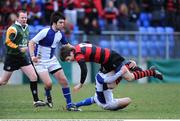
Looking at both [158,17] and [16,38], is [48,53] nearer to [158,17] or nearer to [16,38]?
[16,38]

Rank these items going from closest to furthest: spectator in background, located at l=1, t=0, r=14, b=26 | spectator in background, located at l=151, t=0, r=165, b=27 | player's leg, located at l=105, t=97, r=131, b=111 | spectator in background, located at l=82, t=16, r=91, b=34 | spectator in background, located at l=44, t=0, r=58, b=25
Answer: player's leg, located at l=105, t=97, r=131, b=111 < spectator in background, located at l=1, t=0, r=14, b=26 < spectator in background, located at l=82, t=16, r=91, b=34 < spectator in background, located at l=44, t=0, r=58, b=25 < spectator in background, located at l=151, t=0, r=165, b=27

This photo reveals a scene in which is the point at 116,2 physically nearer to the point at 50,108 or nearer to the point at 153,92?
the point at 153,92

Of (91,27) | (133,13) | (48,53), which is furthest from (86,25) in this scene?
(48,53)

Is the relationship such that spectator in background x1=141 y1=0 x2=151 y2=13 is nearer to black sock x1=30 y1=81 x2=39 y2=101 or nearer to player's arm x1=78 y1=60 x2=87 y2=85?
black sock x1=30 y1=81 x2=39 y2=101

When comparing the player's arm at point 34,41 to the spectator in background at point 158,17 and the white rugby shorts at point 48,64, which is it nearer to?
the white rugby shorts at point 48,64

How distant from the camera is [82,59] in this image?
47.2 feet

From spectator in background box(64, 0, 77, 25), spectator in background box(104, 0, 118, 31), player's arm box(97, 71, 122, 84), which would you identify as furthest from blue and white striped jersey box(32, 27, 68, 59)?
spectator in background box(104, 0, 118, 31)

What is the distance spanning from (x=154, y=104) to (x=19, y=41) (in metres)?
3.82

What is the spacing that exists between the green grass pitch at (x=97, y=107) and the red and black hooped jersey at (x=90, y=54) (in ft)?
3.87

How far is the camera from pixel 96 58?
48.3 ft

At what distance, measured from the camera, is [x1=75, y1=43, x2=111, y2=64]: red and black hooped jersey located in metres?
14.5

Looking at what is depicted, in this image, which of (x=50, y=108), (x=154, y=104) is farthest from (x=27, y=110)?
(x=154, y=104)

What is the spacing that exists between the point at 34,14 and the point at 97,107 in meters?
12.0

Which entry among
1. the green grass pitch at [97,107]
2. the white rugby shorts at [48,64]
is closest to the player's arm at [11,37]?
the white rugby shorts at [48,64]
